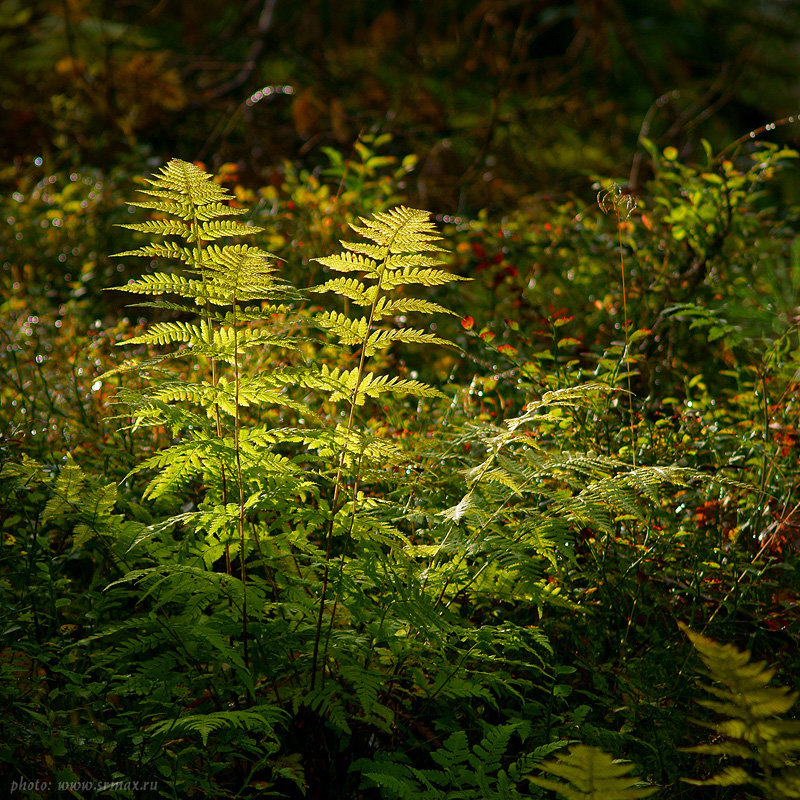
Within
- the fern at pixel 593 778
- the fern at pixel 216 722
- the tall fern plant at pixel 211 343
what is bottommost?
the fern at pixel 216 722

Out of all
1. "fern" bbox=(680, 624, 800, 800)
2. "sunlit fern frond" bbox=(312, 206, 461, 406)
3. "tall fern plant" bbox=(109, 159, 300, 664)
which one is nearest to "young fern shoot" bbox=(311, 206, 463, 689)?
"sunlit fern frond" bbox=(312, 206, 461, 406)

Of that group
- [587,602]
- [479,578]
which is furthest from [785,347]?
[479,578]

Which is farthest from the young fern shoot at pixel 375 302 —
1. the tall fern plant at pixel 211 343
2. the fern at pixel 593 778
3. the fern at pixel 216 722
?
the fern at pixel 593 778

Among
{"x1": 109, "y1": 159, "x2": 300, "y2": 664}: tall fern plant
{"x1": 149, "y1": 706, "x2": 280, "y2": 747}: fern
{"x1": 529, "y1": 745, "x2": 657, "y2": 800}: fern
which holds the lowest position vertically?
{"x1": 149, "y1": 706, "x2": 280, "y2": 747}: fern

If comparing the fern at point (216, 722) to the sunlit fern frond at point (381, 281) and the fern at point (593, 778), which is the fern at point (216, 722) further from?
the sunlit fern frond at point (381, 281)

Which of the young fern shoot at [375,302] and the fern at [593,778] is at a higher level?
the young fern shoot at [375,302]

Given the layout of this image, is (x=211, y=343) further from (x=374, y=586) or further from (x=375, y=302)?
(x=374, y=586)

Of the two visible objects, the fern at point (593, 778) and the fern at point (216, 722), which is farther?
the fern at point (216, 722)

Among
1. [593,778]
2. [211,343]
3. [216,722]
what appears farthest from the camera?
[211,343]

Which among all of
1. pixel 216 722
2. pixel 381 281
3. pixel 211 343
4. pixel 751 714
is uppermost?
pixel 381 281

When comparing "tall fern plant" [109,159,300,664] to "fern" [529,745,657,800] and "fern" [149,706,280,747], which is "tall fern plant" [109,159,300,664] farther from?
"fern" [529,745,657,800]

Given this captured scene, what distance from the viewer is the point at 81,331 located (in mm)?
4191

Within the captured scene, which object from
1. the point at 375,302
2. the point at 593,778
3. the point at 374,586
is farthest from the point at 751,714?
the point at 375,302

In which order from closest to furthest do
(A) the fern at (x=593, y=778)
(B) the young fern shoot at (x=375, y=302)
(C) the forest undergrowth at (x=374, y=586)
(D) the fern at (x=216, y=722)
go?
(A) the fern at (x=593, y=778), (D) the fern at (x=216, y=722), (C) the forest undergrowth at (x=374, y=586), (B) the young fern shoot at (x=375, y=302)
